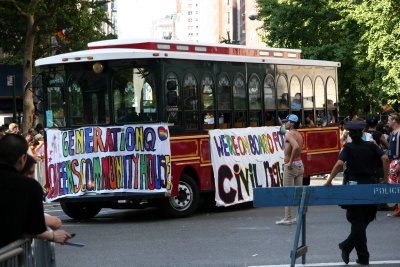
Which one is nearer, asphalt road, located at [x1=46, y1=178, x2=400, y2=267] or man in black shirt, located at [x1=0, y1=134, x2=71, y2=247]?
man in black shirt, located at [x1=0, y1=134, x2=71, y2=247]

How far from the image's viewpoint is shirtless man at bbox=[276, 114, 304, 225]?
16.2m

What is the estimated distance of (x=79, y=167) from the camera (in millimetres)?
17938

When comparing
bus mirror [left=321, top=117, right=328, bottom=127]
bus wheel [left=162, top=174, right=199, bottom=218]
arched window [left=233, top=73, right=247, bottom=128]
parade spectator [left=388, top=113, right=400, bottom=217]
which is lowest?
bus wheel [left=162, top=174, right=199, bottom=218]

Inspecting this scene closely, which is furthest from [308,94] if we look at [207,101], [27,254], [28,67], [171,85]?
[27,254]

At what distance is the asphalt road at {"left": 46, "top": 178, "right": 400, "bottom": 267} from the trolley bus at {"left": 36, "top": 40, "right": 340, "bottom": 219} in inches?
21.2

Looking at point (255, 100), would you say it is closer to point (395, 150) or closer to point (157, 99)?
point (157, 99)

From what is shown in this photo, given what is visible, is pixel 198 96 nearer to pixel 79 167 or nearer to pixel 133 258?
pixel 79 167

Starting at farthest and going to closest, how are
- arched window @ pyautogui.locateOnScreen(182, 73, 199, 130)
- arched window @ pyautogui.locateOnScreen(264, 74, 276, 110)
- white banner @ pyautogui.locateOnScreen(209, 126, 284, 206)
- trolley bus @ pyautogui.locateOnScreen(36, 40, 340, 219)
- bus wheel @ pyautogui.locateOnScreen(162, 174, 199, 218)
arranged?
arched window @ pyautogui.locateOnScreen(264, 74, 276, 110) < white banner @ pyautogui.locateOnScreen(209, 126, 284, 206) < arched window @ pyautogui.locateOnScreen(182, 73, 199, 130) < bus wheel @ pyautogui.locateOnScreen(162, 174, 199, 218) < trolley bus @ pyautogui.locateOnScreen(36, 40, 340, 219)

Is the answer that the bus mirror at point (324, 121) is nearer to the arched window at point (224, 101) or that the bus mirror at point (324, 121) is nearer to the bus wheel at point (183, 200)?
the arched window at point (224, 101)

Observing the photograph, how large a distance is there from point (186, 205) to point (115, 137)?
6.22ft

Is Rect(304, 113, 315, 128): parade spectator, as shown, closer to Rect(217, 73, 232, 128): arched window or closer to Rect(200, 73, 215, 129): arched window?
Rect(217, 73, 232, 128): arched window

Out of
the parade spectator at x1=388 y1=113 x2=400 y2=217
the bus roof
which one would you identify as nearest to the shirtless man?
the parade spectator at x1=388 y1=113 x2=400 y2=217

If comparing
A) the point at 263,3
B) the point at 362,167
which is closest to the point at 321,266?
the point at 362,167

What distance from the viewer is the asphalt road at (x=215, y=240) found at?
1229 centimetres
